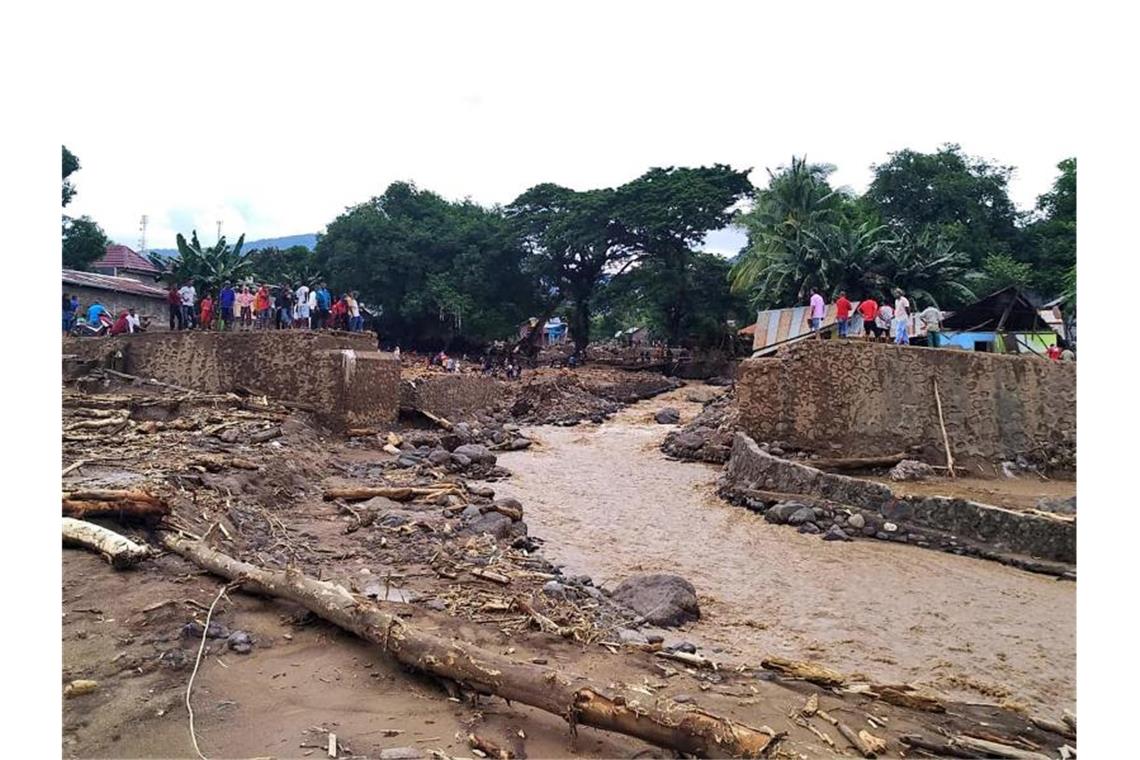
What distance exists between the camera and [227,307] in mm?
18609

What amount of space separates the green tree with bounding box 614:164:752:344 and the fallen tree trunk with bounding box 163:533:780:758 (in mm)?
32327

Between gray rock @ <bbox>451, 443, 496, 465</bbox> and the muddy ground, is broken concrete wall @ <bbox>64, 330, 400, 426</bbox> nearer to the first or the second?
gray rock @ <bbox>451, 443, 496, 465</bbox>

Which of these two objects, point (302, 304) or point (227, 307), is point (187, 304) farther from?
point (302, 304)

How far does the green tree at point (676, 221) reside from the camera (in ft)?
117

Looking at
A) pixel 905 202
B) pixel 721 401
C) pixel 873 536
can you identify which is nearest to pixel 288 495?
pixel 873 536

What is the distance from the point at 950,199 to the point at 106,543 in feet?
126

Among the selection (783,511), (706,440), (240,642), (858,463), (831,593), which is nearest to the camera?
(240,642)

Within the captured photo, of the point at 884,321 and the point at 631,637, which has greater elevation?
the point at 884,321

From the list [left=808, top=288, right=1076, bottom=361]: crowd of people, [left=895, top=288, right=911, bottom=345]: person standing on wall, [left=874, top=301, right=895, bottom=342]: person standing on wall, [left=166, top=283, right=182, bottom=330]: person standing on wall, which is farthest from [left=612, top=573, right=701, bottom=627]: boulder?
[left=166, top=283, right=182, bottom=330]: person standing on wall

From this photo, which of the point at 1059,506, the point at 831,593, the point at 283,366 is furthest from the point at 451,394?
the point at 1059,506

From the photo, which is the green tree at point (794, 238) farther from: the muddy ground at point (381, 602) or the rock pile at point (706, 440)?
the muddy ground at point (381, 602)

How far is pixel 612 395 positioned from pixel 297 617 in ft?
86.4

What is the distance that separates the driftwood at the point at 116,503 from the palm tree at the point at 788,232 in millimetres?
20898

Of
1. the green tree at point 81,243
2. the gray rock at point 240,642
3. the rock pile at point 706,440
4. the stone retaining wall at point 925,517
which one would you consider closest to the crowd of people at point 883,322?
the rock pile at point 706,440
